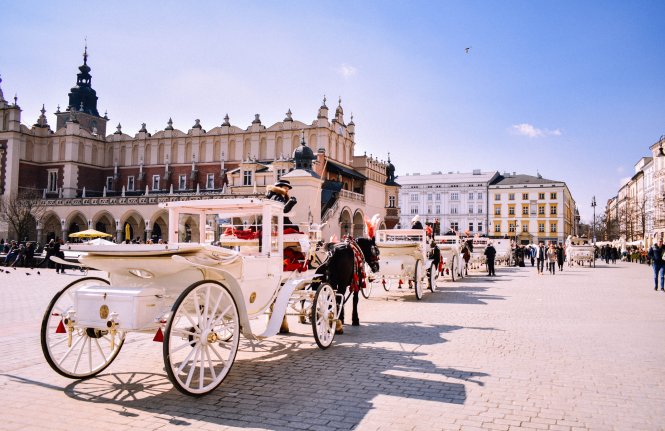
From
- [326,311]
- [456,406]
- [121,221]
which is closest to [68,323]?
[326,311]

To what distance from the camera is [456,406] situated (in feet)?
15.5

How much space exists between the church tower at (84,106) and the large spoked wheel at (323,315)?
7503cm

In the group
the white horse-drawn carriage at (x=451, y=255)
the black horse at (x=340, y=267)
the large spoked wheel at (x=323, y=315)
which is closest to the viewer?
the large spoked wheel at (x=323, y=315)

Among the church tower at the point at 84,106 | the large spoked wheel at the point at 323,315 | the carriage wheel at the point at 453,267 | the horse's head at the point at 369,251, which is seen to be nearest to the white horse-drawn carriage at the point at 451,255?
the carriage wheel at the point at 453,267

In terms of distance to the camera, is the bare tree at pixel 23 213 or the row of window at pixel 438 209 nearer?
the bare tree at pixel 23 213

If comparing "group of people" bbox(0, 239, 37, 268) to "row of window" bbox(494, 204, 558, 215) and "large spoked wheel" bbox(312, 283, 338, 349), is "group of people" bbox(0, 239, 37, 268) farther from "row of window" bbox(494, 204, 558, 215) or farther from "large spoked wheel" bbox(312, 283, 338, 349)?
"row of window" bbox(494, 204, 558, 215)

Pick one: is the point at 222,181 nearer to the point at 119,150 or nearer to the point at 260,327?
the point at 119,150

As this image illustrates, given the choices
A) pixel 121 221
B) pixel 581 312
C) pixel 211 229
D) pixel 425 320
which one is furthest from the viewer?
pixel 121 221

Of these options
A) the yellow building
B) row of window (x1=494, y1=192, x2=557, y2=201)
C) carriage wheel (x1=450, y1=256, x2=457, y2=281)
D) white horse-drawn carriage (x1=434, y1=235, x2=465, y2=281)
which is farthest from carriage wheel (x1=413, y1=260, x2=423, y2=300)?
row of window (x1=494, y1=192, x2=557, y2=201)

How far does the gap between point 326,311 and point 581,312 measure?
741cm

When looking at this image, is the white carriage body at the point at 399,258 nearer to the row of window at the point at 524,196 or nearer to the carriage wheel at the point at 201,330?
the carriage wheel at the point at 201,330

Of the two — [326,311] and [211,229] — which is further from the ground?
[211,229]

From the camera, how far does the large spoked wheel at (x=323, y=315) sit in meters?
6.93

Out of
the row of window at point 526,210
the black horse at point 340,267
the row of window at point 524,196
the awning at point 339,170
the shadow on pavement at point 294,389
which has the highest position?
the row of window at point 524,196
